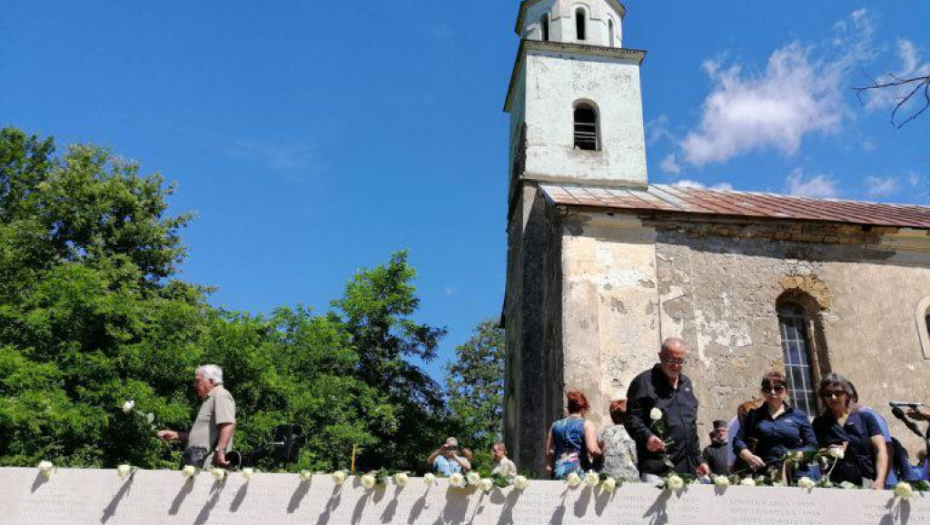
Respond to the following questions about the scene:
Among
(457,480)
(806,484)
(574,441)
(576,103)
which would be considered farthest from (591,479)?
(576,103)

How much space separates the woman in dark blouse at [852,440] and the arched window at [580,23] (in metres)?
13.8

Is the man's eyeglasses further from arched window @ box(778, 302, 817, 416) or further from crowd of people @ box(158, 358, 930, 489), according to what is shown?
arched window @ box(778, 302, 817, 416)

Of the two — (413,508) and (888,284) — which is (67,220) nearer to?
(413,508)

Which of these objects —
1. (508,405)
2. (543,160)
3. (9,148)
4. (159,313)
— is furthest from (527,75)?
(9,148)

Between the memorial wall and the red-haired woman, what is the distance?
973 mm

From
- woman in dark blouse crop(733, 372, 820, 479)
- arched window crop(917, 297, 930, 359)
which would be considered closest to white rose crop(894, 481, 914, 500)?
woman in dark blouse crop(733, 372, 820, 479)

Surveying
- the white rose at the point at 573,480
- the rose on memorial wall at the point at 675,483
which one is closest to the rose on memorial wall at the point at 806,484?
the rose on memorial wall at the point at 675,483

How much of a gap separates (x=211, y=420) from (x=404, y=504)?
194cm

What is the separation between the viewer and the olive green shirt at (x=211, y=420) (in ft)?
17.9

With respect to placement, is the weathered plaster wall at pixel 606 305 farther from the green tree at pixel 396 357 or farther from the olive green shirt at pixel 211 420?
the green tree at pixel 396 357

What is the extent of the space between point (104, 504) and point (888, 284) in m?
12.1

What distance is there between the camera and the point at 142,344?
52.0 feet

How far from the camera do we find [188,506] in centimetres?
449

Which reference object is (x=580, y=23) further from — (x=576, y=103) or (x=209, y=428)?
(x=209, y=428)
